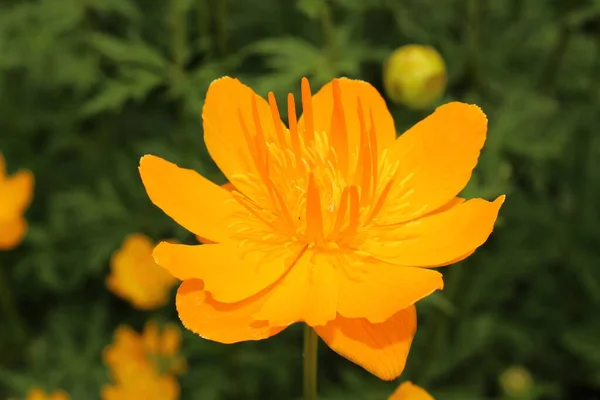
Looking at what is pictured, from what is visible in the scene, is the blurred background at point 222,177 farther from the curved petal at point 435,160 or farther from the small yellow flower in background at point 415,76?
the curved petal at point 435,160

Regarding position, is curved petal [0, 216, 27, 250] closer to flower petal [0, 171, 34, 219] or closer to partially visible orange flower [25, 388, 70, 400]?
flower petal [0, 171, 34, 219]

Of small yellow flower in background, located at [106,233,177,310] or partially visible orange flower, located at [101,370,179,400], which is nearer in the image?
partially visible orange flower, located at [101,370,179,400]

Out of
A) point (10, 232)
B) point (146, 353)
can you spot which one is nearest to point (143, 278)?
point (146, 353)

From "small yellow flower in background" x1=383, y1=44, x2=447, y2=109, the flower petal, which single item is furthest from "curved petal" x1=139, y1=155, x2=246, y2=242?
the flower petal

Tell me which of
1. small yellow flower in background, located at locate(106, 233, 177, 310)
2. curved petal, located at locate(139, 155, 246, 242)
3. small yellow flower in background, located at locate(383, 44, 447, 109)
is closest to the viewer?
curved petal, located at locate(139, 155, 246, 242)

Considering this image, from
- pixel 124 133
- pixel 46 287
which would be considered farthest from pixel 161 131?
pixel 46 287

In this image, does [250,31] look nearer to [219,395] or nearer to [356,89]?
[219,395]
